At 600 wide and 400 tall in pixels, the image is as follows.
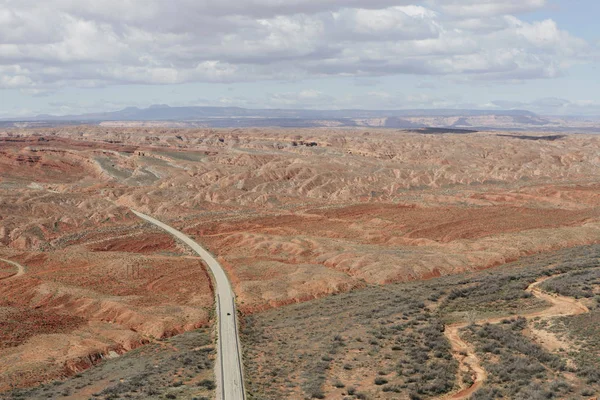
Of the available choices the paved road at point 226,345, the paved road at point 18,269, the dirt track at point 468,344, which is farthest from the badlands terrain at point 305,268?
the paved road at point 226,345

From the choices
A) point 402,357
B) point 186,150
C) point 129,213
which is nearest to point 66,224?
point 129,213

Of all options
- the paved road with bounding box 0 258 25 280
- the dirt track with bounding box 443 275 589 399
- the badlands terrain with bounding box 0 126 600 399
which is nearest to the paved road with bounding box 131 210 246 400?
the badlands terrain with bounding box 0 126 600 399

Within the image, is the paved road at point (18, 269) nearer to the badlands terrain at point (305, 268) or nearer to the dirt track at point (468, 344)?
the badlands terrain at point (305, 268)

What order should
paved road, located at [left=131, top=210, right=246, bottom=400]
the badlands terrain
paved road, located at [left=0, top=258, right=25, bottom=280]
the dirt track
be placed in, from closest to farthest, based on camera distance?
the dirt track < paved road, located at [left=131, top=210, right=246, bottom=400] < the badlands terrain < paved road, located at [left=0, top=258, right=25, bottom=280]

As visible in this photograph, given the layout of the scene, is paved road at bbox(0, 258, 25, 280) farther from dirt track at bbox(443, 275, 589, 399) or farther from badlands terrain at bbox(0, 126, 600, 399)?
dirt track at bbox(443, 275, 589, 399)

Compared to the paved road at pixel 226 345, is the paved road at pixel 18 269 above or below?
below

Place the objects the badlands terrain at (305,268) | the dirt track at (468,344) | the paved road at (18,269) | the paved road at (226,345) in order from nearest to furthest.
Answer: the dirt track at (468,344), the paved road at (226,345), the badlands terrain at (305,268), the paved road at (18,269)

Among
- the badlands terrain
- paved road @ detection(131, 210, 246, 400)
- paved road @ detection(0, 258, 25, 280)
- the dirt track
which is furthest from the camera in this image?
paved road @ detection(0, 258, 25, 280)
